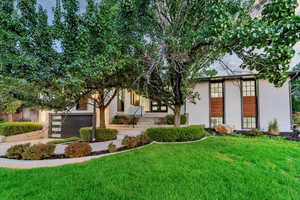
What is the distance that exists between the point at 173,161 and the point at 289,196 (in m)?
2.33

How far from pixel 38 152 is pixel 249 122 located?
13.3 m

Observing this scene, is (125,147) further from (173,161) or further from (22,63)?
(22,63)

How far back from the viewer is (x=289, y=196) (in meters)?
2.65

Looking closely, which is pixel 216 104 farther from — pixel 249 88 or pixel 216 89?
pixel 249 88

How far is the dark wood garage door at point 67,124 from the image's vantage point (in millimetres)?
11148

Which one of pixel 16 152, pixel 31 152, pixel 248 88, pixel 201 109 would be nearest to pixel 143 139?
pixel 31 152

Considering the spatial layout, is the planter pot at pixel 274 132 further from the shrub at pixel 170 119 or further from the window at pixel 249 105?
the shrub at pixel 170 119

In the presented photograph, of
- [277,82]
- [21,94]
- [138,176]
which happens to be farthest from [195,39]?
[21,94]

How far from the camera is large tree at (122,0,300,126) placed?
113 inches

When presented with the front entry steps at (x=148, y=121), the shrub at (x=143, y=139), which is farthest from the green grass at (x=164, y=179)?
the front entry steps at (x=148, y=121)

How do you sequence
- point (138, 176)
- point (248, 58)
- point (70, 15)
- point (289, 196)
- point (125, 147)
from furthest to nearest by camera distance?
point (125, 147) < point (70, 15) < point (248, 58) < point (138, 176) < point (289, 196)

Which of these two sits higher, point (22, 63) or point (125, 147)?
point (22, 63)

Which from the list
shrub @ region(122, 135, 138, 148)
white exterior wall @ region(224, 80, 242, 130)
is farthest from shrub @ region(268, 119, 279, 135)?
shrub @ region(122, 135, 138, 148)

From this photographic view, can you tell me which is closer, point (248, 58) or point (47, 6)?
point (248, 58)
